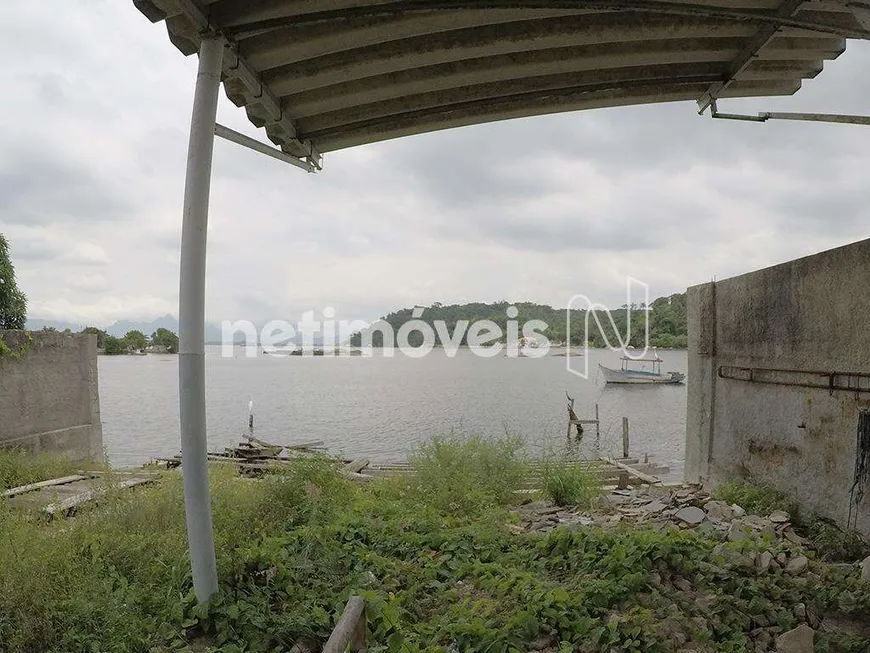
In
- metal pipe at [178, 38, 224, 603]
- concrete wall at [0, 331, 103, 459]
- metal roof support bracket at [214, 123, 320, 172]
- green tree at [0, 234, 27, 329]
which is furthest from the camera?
green tree at [0, 234, 27, 329]

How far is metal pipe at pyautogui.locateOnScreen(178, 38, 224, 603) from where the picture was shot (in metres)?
3.38

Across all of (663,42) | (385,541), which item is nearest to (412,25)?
(663,42)

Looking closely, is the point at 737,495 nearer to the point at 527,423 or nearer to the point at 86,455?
the point at 86,455

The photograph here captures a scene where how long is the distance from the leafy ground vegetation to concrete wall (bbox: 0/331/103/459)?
4442 millimetres

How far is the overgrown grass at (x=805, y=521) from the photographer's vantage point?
5020 millimetres

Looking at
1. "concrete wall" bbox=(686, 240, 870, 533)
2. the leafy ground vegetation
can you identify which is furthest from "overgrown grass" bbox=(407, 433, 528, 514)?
"concrete wall" bbox=(686, 240, 870, 533)

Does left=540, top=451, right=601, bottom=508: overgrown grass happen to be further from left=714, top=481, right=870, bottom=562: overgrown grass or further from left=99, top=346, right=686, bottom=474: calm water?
left=99, top=346, right=686, bottom=474: calm water

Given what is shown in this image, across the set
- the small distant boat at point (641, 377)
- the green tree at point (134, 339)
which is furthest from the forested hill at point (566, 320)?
the green tree at point (134, 339)

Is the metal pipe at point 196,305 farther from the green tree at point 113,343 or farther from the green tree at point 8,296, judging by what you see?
the green tree at point 113,343

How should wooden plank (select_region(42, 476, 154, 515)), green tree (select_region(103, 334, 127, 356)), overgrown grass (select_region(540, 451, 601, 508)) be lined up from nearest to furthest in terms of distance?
wooden plank (select_region(42, 476, 154, 515))
overgrown grass (select_region(540, 451, 601, 508))
green tree (select_region(103, 334, 127, 356))

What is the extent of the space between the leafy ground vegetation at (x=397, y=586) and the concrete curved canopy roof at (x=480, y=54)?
3.34 metres

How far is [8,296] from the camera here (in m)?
12.9

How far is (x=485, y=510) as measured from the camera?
259 inches

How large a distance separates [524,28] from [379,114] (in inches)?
52.8
